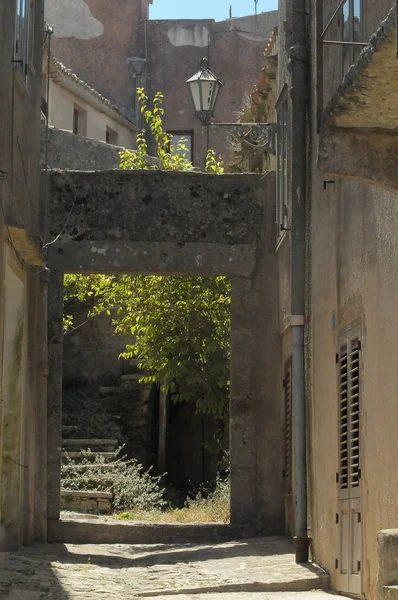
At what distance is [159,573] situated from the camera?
1102 cm

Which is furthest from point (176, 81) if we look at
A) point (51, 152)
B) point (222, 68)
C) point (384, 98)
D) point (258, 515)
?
point (384, 98)

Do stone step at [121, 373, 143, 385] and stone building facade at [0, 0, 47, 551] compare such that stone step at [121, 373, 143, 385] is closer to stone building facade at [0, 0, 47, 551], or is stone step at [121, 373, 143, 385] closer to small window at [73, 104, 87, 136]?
small window at [73, 104, 87, 136]

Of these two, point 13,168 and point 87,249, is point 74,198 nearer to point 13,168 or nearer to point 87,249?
point 87,249

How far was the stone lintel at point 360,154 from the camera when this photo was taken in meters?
6.33

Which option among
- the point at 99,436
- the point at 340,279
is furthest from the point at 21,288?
the point at 99,436

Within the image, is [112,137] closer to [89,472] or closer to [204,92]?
[89,472]

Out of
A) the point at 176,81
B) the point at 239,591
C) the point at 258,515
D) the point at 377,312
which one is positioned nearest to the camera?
the point at 377,312

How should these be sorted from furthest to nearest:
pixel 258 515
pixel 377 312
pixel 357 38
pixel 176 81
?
pixel 176 81 < pixel 258 515 < pixel 357 38 < pixel 377 312

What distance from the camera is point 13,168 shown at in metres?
11.9

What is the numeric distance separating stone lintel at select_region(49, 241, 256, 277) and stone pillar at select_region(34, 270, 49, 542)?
711 mm

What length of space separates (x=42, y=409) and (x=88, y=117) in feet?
55.9

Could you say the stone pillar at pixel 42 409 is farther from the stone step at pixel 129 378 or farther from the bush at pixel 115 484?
the stone step at pixel 129 378

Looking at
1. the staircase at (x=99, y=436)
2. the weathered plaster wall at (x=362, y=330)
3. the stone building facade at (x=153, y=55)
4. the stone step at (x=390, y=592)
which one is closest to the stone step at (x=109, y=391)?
the staircase at (x=99, y=436)

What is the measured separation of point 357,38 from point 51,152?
1592 centimetres
